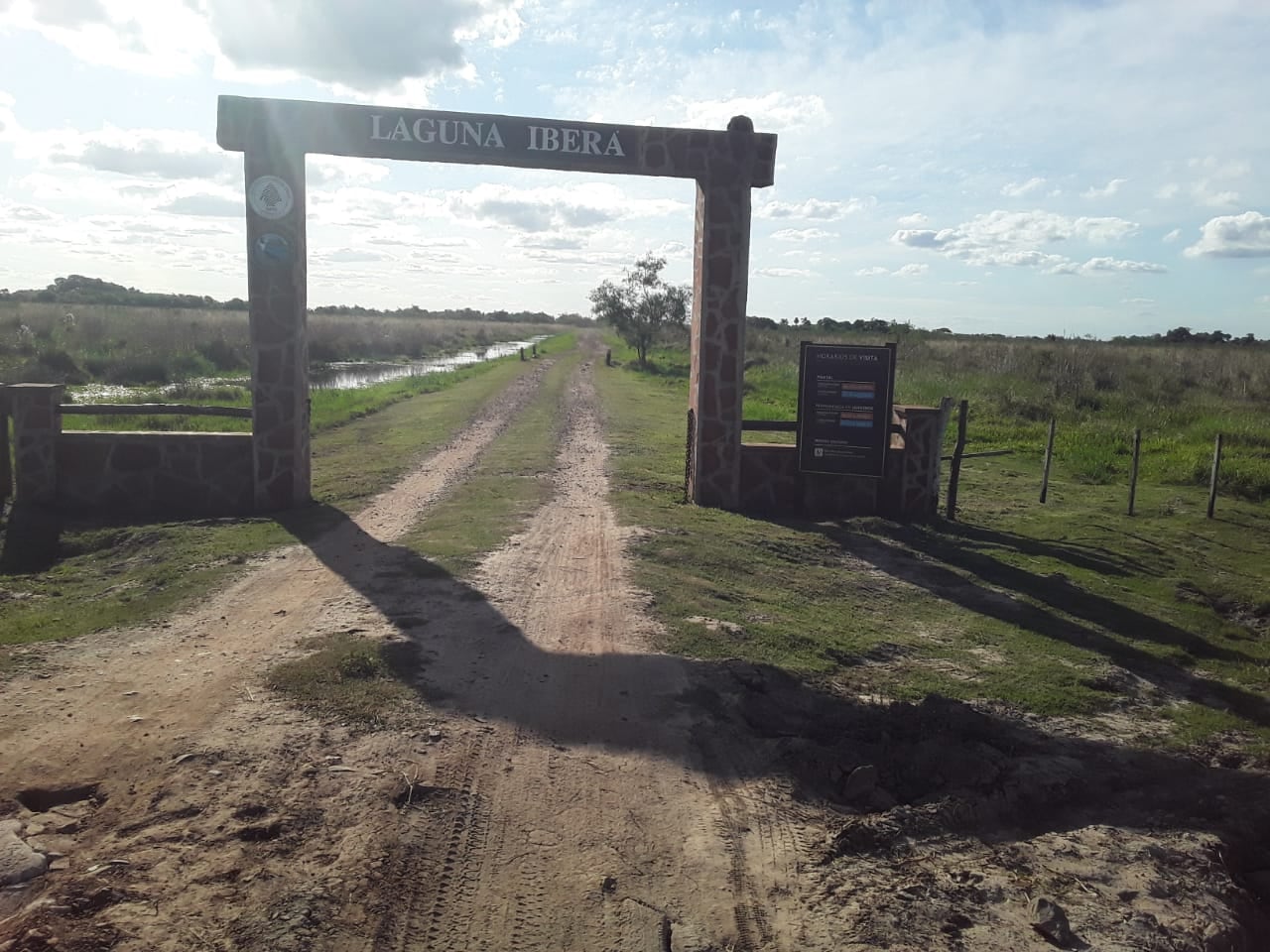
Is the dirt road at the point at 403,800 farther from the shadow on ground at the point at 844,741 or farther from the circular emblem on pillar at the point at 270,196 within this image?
the circular emblem on pillar at the point at 270,196

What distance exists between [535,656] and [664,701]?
3.52 feet

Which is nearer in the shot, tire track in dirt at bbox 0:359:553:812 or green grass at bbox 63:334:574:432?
tire track in dirt at bbox 0:359:553:812

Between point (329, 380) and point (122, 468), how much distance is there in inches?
1155

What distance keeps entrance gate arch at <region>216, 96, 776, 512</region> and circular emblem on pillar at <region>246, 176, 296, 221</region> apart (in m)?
0.01

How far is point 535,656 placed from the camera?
6.56 m

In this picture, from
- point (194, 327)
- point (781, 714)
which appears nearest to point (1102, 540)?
point (781, 714)

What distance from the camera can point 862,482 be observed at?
1207cm

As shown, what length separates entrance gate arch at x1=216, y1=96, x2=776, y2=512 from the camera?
34.8 feet

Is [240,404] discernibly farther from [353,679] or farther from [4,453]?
[353,679]

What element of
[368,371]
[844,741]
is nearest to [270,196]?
[844,741]

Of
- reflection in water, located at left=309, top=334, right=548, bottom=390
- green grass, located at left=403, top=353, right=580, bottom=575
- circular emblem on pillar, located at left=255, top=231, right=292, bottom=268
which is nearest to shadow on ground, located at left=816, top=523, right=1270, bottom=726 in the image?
green grass, located at left=403, top=353, right=580, bottom=575

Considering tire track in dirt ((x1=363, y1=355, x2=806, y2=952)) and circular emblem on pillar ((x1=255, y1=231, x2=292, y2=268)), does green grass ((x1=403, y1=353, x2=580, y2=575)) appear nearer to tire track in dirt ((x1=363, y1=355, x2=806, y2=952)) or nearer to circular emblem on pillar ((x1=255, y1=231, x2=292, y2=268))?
tire track in dirt ((x1=363, y1=355, x2=806, y2=952))

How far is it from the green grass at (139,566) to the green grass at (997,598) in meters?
3.71

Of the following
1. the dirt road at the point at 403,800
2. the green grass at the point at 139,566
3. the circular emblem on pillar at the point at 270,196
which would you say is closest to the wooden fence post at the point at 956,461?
the dirt road at the point at 403,800
